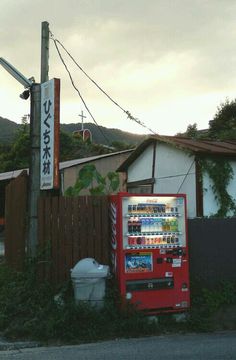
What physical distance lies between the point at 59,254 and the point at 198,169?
5591 millimetres

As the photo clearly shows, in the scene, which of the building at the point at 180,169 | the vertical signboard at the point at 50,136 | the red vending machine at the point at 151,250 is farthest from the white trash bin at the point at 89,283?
the building at the point at 180,169

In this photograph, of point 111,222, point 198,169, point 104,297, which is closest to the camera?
point 104,297

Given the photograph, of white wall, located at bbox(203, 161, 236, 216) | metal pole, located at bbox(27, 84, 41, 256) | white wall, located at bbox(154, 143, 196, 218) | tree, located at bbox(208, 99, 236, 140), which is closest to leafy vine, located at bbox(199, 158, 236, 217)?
white wall, located at bbox(203, 161, 236, 216)

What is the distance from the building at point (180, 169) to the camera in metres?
13.2

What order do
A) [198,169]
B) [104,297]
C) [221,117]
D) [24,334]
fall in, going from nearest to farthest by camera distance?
[24,334] < [104,297] < [198,169] < [221,117]

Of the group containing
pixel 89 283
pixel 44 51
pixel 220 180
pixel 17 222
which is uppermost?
pixel 44 51

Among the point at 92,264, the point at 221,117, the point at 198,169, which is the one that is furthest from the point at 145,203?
the point at 221,117

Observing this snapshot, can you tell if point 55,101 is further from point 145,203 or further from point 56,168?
point 145,203

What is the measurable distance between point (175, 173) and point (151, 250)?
20.1ft

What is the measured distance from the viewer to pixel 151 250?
844cm

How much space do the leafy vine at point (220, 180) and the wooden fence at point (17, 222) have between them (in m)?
Answer: 5.08

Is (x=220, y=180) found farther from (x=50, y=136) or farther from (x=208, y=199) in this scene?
(x=50, y=136)

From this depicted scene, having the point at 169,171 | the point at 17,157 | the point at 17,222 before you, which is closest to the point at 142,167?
the point at 169,171

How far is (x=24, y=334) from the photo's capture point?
759cm
